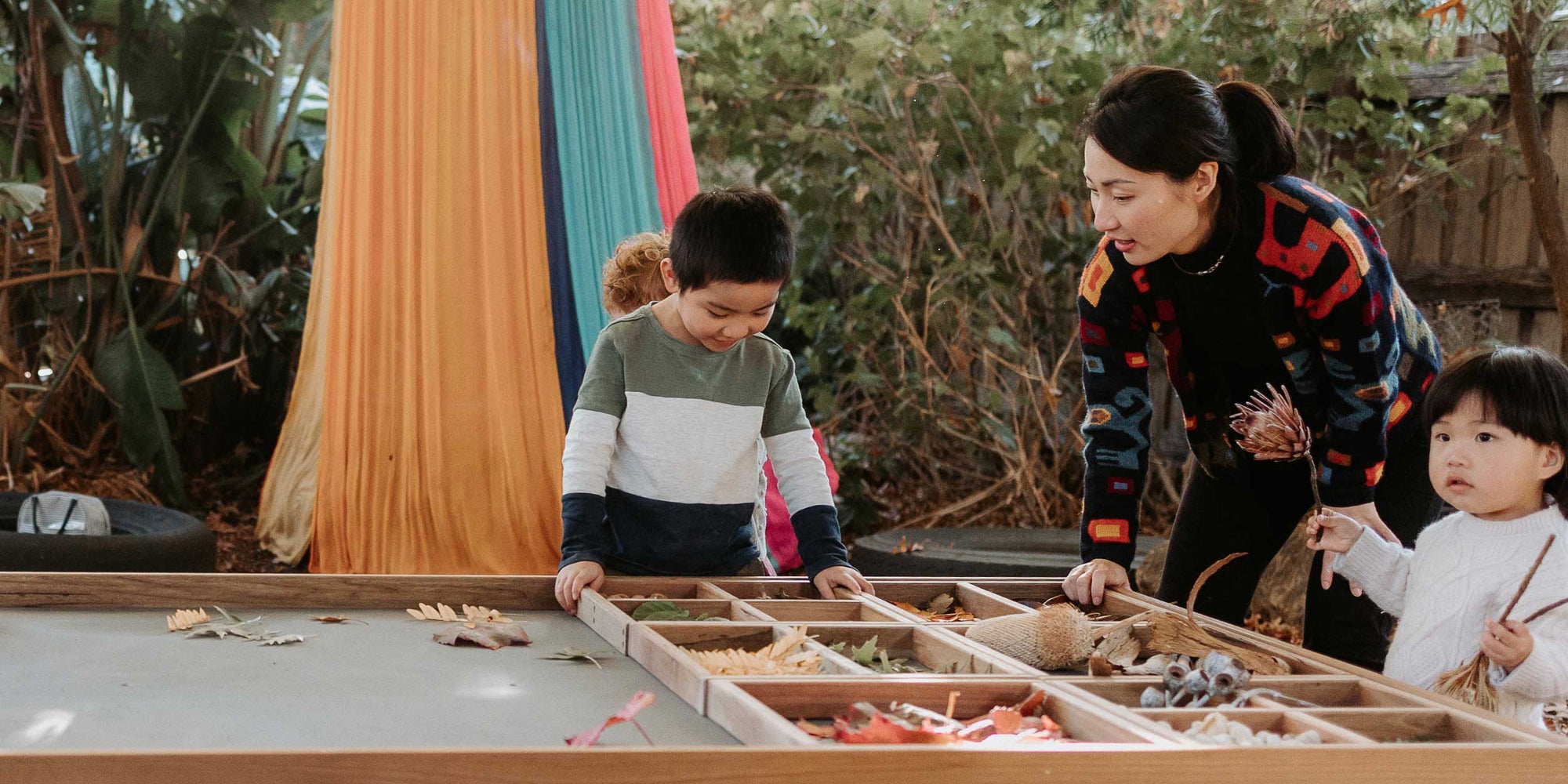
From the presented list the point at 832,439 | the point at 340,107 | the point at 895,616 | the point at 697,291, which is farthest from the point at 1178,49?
the point at 895,616

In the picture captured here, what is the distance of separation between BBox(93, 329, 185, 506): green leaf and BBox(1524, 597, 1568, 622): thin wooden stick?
3891 mm

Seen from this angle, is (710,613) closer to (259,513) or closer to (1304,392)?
(1304,392)

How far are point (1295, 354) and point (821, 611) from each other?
0.72 meters

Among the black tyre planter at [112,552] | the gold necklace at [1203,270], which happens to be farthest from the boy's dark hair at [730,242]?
the black tyre planter at [112,552]

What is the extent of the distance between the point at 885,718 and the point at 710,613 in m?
0.58

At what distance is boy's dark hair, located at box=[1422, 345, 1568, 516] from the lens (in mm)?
1591

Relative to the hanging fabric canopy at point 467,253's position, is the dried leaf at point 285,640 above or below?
below

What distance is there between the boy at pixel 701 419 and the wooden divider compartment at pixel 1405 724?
76 cm

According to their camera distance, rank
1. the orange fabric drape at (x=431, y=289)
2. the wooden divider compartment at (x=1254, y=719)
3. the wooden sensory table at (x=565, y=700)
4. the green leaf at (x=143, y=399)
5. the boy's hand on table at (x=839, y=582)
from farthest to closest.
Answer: the green leaf at (x=143, y=399) < the orange fabric drape at (x=431, y=289) < the boy's hand on table at (x=839, y=582) < the wooden divider compartment at (x=1254, y=719) < the wooden sensory table at (x=565, y=700)

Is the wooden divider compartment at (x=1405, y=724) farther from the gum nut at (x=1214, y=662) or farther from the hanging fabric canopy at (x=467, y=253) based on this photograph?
the hanging fabric canopy at (x=467, y=253)

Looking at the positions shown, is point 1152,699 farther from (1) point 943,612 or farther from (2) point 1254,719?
(1) point 943,612

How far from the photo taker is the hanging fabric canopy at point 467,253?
10.7ft

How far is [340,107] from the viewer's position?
3.28 meters

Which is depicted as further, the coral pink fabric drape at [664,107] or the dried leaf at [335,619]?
the coral pink fabric drape at [664,107]
